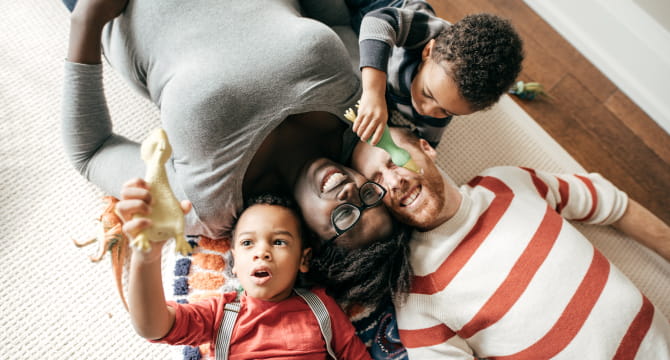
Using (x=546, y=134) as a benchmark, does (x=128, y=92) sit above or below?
below

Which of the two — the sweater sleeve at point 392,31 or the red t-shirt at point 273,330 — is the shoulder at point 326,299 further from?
the sweater sleeve at point 392,31

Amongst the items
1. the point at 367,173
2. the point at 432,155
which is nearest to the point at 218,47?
the point at 367,173

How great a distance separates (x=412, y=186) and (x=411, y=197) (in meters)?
0.03

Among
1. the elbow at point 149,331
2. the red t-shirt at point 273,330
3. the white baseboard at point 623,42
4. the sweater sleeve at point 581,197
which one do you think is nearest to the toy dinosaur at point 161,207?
the elbow at point 149,331

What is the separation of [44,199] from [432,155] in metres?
0.99

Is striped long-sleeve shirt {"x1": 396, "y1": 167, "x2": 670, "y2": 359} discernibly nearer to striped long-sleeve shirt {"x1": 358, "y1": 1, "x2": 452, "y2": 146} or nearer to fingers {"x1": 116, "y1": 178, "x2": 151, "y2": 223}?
striped long-sleeve shirt {"x1": 358, "y1": 1, "x2": 452, "y2": 146}

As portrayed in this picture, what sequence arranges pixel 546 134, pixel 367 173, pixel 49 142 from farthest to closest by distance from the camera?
pixel 546 134 < pixel 49 142 < pixel 367 173

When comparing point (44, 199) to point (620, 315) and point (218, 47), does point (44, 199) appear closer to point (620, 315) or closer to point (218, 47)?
point (218, 47)

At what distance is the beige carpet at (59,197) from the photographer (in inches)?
40.2

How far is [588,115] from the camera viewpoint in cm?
149

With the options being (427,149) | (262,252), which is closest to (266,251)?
(262,252)

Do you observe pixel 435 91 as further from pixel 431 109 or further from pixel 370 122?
pixel 370 122

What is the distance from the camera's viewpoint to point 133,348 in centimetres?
103

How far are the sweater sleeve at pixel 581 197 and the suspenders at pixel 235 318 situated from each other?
62 cm
